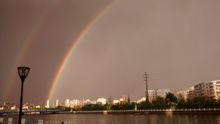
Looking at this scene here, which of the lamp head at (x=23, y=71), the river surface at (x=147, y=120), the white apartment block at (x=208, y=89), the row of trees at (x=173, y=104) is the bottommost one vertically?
the river surface at (x=147, y=120)

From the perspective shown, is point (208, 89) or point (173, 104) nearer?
point (173, 104)

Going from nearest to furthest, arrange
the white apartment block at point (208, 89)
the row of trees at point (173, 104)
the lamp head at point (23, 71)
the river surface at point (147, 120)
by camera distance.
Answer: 1. the lamp head at point (23, 71)
2. the river surface at point (147, 120)
3. the row of trees at point (173, 104)
4. the white apartment block at point (208, 89)

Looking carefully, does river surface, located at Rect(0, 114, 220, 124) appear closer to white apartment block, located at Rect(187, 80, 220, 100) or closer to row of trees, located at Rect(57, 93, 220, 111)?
row of trees, located at Rect(57, 93, 220, 111)

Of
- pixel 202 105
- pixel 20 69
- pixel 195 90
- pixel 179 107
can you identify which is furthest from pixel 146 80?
pixel 20 69

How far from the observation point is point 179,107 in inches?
4365

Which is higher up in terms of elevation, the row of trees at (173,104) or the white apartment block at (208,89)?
the white apartment block at (208,89)

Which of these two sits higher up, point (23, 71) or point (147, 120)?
point (23, 71)

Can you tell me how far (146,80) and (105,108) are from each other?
71.2 metres

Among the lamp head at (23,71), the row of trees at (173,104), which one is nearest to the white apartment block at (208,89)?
the row of trees at (173,104)

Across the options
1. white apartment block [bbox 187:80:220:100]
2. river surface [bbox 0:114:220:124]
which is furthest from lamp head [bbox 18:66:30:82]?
white apartment block [bbox 187:80:220:100]

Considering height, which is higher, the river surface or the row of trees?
the row of trees

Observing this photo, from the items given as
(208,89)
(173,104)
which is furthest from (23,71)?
(208,89)

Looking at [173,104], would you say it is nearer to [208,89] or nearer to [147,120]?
[208,89]

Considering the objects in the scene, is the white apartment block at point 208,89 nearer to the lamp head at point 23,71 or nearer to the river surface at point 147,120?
the river surface at point 147,120
